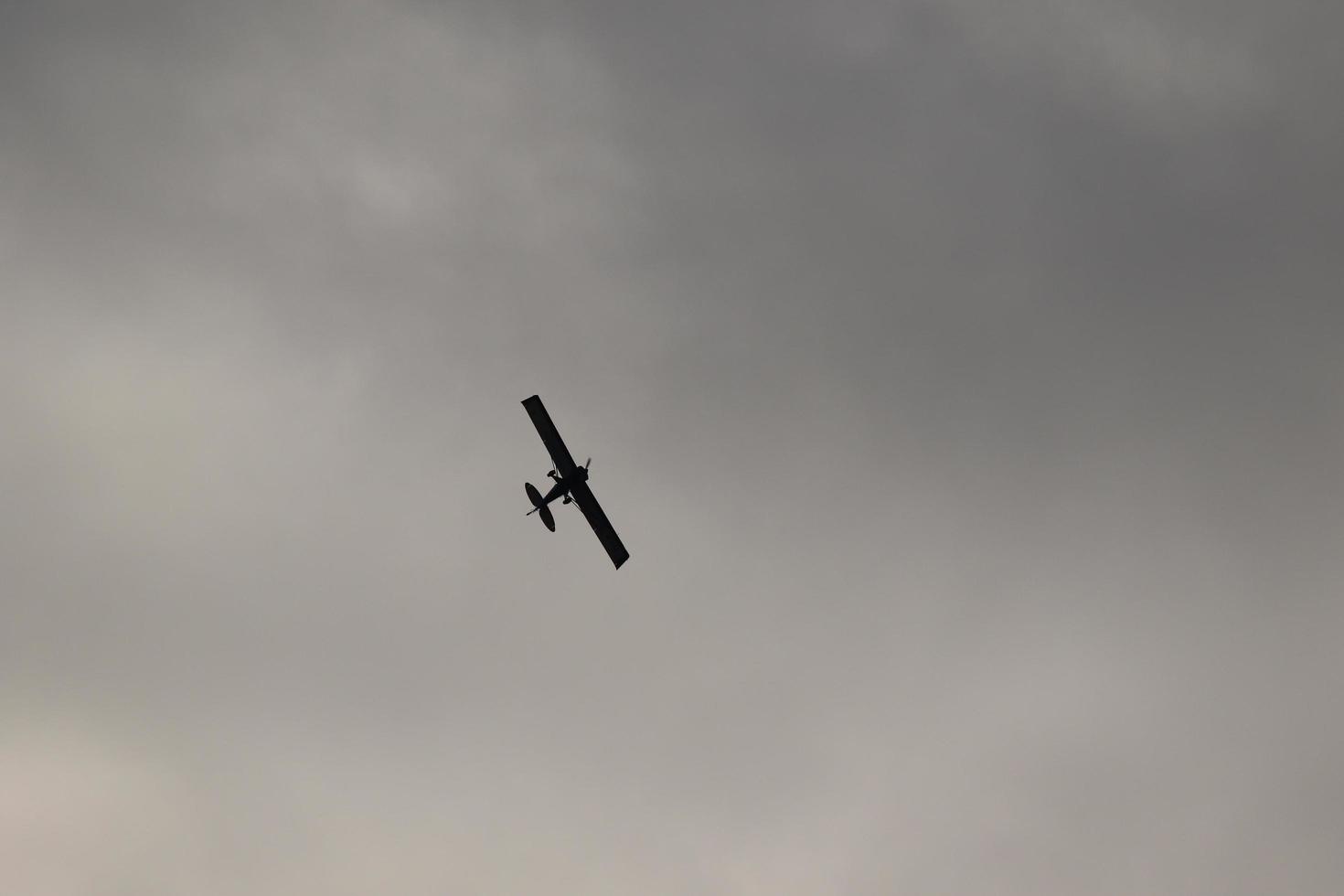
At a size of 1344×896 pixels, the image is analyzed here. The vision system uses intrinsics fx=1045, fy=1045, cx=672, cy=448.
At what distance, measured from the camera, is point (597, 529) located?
94812 millimetres

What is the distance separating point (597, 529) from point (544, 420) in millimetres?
11950

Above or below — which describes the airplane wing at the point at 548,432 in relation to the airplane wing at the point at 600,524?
above

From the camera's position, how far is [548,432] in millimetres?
89438

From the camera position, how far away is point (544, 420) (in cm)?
8931

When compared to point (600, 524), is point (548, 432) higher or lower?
higher

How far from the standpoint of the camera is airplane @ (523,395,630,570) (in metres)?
89.4

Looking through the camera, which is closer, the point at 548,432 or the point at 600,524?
the point at 548,432

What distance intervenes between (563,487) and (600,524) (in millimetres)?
5368

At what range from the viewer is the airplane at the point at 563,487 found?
8938 centimetres

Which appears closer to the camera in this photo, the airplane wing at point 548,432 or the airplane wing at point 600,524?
the airplane wing at point 548,432

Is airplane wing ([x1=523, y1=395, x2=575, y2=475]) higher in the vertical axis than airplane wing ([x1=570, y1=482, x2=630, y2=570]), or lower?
higher

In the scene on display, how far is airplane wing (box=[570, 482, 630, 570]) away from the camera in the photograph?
9269 cm

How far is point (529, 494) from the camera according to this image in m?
94.5

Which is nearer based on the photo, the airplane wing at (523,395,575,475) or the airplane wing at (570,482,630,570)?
the airplane wing at (523,395,575,475)
